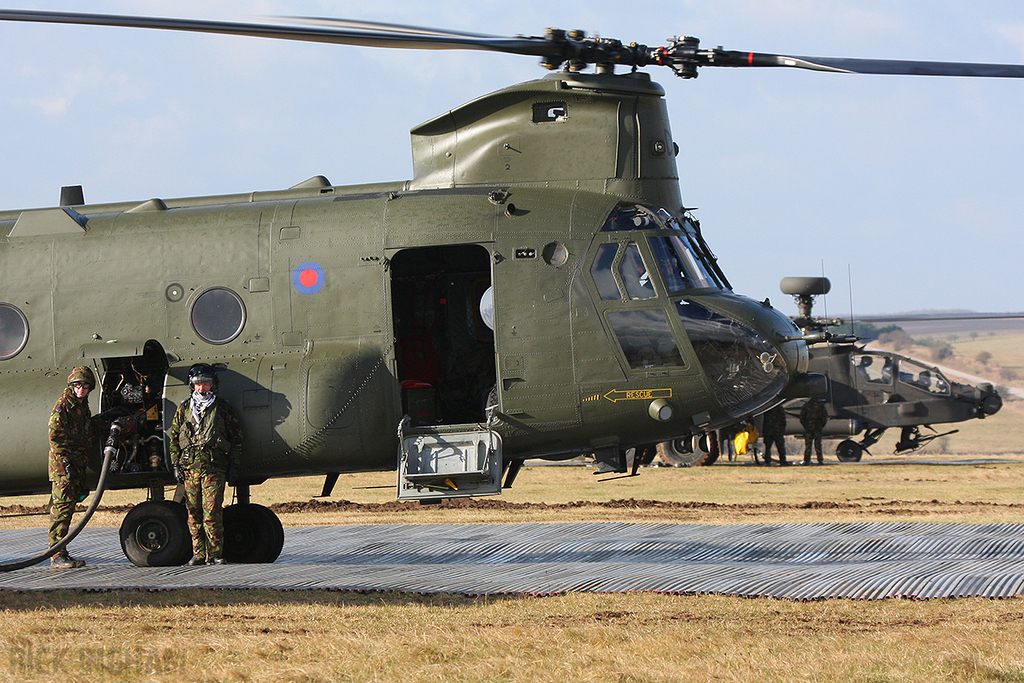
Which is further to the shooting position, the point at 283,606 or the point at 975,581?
the point at 975,581

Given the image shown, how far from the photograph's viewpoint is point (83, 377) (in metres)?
10.3

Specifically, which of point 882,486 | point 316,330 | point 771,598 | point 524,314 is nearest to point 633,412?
point 524,314

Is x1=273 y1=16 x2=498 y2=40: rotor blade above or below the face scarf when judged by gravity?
above

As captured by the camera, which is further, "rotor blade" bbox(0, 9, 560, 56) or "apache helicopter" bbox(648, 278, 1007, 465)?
"apache helicopter" bbox(648, 278, 1007, 465)

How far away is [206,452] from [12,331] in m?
2.45

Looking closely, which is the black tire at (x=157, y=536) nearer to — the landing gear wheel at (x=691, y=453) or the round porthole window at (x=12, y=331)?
the round porthole window at (x=12, y=331)

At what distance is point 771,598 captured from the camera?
8414mm

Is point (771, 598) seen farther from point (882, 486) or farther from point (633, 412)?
point (882, 486)

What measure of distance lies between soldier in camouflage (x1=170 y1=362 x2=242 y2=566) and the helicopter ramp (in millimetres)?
407

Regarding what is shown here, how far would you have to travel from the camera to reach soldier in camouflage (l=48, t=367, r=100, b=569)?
10.2 meters

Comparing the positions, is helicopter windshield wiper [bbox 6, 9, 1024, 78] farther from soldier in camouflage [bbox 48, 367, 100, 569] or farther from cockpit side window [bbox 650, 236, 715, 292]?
soldier in camouflage [bbox 48, 367, 100, 569]

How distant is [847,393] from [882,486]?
5.65 meters

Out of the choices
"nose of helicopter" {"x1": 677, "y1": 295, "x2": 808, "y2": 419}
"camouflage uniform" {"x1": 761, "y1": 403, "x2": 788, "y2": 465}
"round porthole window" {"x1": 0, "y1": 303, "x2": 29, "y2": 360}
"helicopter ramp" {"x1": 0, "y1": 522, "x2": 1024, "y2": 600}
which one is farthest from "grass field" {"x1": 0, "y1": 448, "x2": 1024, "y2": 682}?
"camouflage uniform" {"x1": 761, "y1": 403, "x2": 788, "y2": 465}

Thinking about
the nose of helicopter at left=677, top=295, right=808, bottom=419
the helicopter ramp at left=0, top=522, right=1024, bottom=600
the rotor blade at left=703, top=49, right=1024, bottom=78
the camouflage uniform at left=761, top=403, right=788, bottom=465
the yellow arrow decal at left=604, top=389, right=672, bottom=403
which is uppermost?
the rotor blade at left=703, top=49, right=1024, bottom=78
